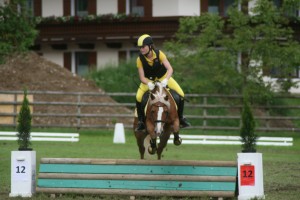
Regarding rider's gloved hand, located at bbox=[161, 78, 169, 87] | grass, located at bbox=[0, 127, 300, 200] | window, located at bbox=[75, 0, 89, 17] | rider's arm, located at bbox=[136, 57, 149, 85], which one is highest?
window, located at bbox=[75, 0, 89, 17]

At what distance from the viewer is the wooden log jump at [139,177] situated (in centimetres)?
1661

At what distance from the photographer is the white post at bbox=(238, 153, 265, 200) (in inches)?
→ 640

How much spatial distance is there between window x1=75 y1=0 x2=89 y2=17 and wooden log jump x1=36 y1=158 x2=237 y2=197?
39.0 meters

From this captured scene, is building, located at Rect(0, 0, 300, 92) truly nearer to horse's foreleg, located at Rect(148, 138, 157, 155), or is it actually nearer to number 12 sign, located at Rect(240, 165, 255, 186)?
horse's foreleg, located at Rect(148, 138, 157, 155)

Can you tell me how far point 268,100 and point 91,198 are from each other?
22.7 meters

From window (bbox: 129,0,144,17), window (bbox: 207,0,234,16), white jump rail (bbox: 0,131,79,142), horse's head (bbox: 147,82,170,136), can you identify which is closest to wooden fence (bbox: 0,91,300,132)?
white jump rail (bbox: 0,131,79,142)

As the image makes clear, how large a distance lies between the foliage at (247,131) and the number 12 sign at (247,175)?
0.32 m

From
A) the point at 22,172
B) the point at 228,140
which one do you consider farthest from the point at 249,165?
the point at 228,140

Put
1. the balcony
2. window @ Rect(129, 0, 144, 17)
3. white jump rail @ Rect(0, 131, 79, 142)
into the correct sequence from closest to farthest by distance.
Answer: white jump rail @ Rect(0, 131, 79, 142) < the balcony < window @ Rect(129, 0, 144, 17)

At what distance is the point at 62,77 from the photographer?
4494cm

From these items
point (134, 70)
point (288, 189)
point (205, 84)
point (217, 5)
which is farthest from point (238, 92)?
point (288, 189)

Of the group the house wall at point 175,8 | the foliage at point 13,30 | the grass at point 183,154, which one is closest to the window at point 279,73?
the grass at point 183,154

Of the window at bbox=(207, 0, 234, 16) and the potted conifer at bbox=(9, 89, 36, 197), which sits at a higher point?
the window at bbox=(207, 0, 234, 16)

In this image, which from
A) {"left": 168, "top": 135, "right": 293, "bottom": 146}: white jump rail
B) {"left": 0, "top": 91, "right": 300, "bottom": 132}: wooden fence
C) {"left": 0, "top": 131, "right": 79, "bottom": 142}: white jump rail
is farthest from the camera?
{"left": 0, "top": 91, "right": 300, "bottom": 132}: wooden fence
